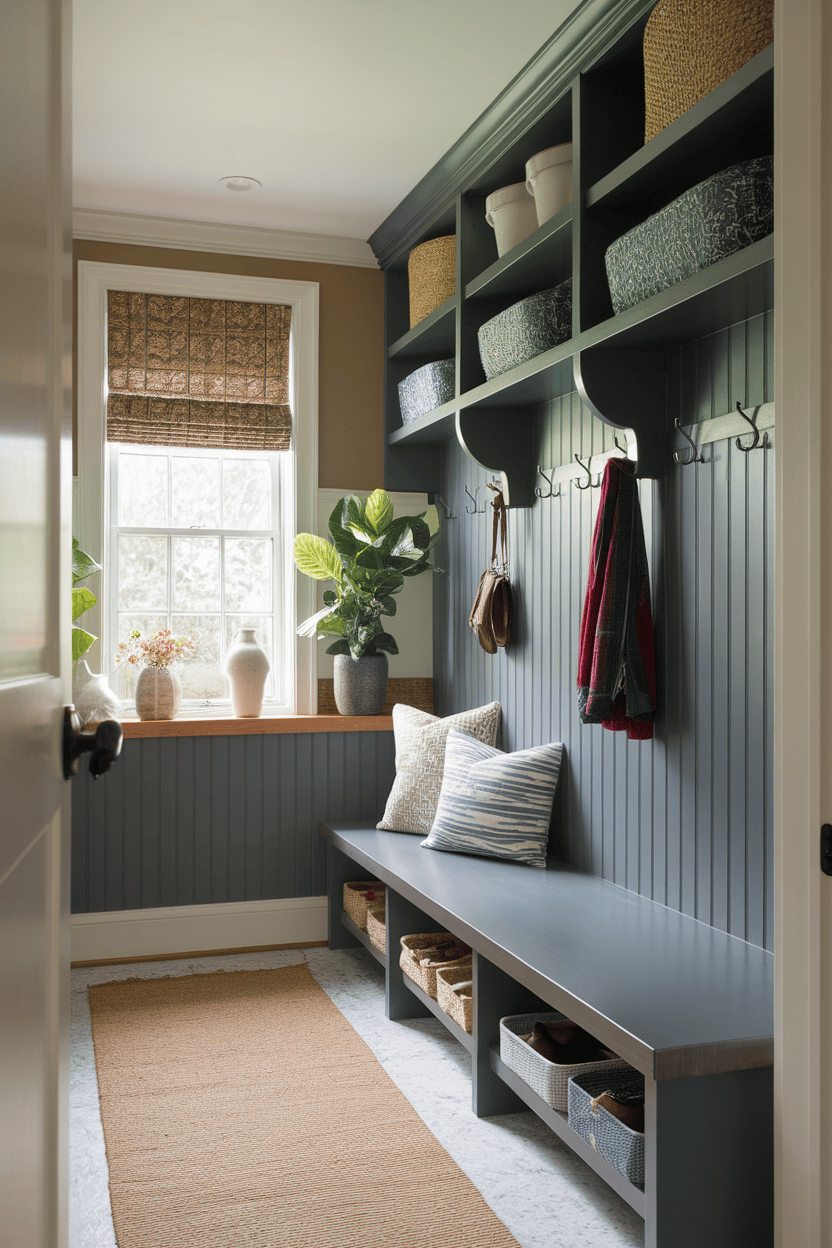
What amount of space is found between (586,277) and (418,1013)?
231 cm

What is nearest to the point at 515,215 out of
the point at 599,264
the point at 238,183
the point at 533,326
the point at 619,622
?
the point at 533,326

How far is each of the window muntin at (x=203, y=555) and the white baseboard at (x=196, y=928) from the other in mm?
812

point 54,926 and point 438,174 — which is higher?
point 438,174

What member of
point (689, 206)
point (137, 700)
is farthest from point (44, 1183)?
point (137, 700)

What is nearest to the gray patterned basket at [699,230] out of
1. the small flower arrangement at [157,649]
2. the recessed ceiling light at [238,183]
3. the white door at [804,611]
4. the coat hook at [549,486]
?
the white door at [804,611]

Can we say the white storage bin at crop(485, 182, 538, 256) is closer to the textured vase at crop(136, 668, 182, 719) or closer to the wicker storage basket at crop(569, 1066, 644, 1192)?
the textured vase at crop(136, 668, 182, 719)

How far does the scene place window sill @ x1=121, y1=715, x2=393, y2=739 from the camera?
3.88 meters

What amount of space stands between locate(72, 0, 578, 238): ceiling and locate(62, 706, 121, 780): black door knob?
229 cm

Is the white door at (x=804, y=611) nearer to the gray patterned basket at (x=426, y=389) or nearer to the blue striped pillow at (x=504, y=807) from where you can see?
the blue striped pillow at (x=504, y=807)

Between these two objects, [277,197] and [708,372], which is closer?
[708,372]

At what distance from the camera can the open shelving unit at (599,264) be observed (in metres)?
2.15

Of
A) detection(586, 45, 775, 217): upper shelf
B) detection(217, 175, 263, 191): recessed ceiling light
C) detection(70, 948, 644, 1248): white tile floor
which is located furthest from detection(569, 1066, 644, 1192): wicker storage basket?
detection(217, 175, 263, 191): recessed ceiling light

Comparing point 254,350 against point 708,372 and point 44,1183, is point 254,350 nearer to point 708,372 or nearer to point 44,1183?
point 708,372

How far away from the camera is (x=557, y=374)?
297 centimetres
